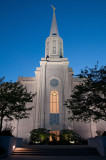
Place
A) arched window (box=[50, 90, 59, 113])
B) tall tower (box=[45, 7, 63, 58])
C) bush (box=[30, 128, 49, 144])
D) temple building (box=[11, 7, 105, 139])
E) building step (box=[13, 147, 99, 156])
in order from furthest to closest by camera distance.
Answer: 1. tall tower (box=[45, 7, 63, 58])
2. arched window (box=[50, 90, 59, 113])
3. temple building (box=[11, 7, 105, 139])
4. bush (box=[30, 128, 49, 144])
5. building step (box=[13, 147, 99, 156])

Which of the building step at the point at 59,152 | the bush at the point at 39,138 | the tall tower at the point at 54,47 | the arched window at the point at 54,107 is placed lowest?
the bush at the point at 39,138

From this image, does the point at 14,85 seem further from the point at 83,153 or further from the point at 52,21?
the point at 52,21

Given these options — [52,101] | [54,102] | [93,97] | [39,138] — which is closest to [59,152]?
[93,97]

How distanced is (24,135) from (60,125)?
726 cm

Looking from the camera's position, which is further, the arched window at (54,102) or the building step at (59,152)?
the arched window at (54,102)

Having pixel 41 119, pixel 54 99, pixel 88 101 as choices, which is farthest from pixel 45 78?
pixel 88 101

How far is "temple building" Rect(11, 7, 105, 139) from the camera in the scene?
27922 millimetres

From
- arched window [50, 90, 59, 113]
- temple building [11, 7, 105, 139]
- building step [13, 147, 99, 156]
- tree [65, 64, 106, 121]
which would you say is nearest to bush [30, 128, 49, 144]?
temple building [11, 7, 105, 139]

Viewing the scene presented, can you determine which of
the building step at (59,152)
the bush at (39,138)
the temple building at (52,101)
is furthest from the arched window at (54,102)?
the building step at (59,152)

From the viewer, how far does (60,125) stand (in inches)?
1097

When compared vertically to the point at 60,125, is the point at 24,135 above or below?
below

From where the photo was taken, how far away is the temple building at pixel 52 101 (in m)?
27.9

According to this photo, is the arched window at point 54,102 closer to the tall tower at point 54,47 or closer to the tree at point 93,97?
the tall tower at point 54,47

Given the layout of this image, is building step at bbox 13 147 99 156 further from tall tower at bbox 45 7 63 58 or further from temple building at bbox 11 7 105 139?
tall tower at bbox 45 7 63 58
